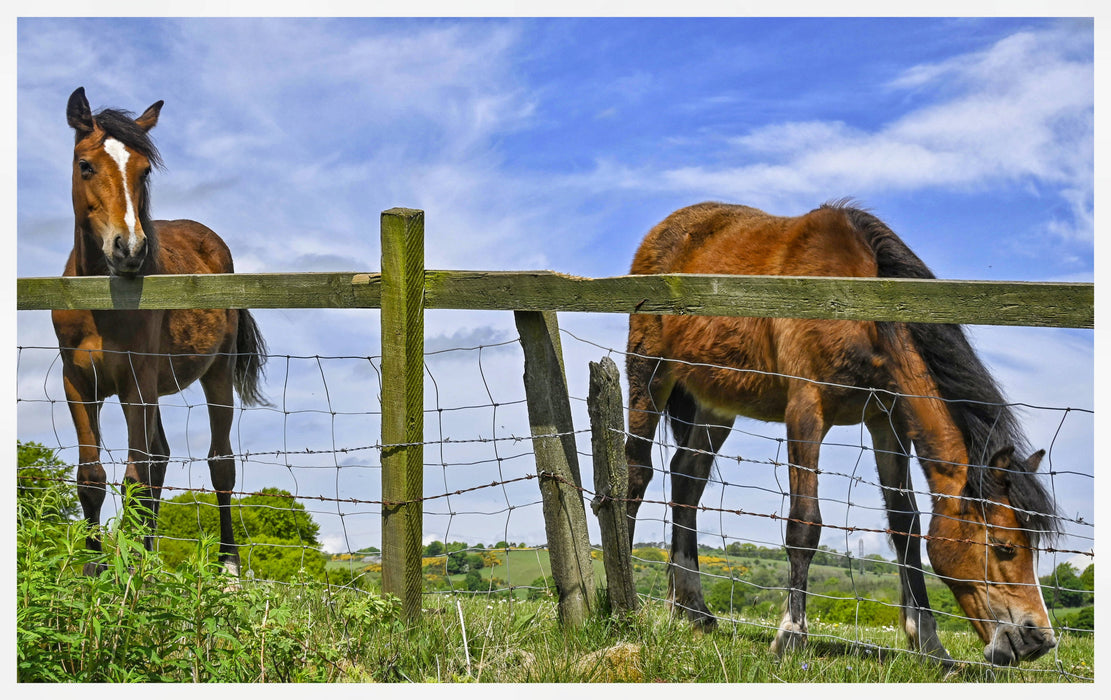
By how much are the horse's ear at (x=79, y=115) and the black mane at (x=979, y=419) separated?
5496 mm

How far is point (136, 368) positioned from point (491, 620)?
11.8 feet

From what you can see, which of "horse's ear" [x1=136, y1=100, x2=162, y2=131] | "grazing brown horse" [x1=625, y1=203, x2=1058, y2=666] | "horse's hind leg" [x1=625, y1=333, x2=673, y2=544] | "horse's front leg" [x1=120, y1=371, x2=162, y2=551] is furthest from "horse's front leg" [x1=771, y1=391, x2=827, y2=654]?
"horse's ear" [x1=136, y1=100, x2=162, y2=131]

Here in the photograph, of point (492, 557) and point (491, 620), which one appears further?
point (492, 557)

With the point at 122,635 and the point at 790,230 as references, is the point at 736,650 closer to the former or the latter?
the point at 122,635

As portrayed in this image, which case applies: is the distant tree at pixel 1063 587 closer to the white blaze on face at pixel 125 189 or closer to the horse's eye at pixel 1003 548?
the horse's eye at pixel 1003 548

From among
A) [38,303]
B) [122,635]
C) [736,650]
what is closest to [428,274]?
[122,635]

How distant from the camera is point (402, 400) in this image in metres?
3.92

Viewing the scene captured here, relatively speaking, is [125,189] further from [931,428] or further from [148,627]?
[931,428]

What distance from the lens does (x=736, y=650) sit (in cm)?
375

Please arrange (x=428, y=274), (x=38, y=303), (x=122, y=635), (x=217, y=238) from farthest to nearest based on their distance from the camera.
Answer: (x=217, y=238), (x=38, y=303), (x=428, y=274), (x=122, y=635)

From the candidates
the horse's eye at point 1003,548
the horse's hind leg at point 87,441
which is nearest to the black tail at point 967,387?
the horse's eye at point 1003,548

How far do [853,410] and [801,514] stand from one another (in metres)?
0.98

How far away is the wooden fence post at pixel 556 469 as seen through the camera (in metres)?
3.89

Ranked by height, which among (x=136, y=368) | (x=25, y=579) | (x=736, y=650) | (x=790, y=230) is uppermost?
(x=790, y=230)
